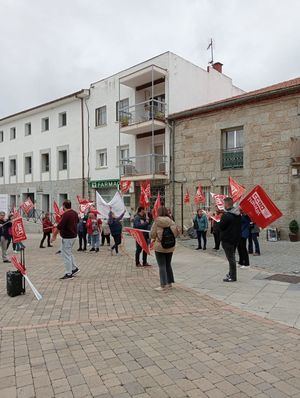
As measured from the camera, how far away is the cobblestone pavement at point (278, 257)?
30.3 feet

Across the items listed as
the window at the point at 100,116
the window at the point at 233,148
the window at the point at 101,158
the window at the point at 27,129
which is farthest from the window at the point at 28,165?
the window at the point at 233,148

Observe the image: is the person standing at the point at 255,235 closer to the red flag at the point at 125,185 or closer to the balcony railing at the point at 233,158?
the balcony railing at the point at 233,158

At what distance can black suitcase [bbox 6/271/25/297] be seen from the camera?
6852mm

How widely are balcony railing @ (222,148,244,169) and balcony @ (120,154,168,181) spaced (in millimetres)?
3793

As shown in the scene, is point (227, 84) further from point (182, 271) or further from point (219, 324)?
point (219, 324)

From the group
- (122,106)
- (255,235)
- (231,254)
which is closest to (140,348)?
(231,254)

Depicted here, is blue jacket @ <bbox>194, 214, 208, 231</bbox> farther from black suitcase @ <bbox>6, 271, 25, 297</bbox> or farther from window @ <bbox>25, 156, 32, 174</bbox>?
window @ <bbox>25, 156, 32, 174</bbox>

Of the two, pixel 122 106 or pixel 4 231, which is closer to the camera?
pixel 4 231

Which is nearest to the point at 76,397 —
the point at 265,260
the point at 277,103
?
the point at 265,260

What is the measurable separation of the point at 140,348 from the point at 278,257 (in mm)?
7834

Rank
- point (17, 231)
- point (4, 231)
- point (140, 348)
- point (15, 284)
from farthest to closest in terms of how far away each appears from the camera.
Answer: point (4, 231), point (17, 231), point (15, 284), point (140, 348)

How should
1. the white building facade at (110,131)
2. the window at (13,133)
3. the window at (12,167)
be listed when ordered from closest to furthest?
the white building facade at (110,131) → the window at (13,133) → the window at (12,167)

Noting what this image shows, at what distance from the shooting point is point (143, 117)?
73.2 feet

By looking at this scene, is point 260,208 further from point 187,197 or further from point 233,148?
point 187,197
